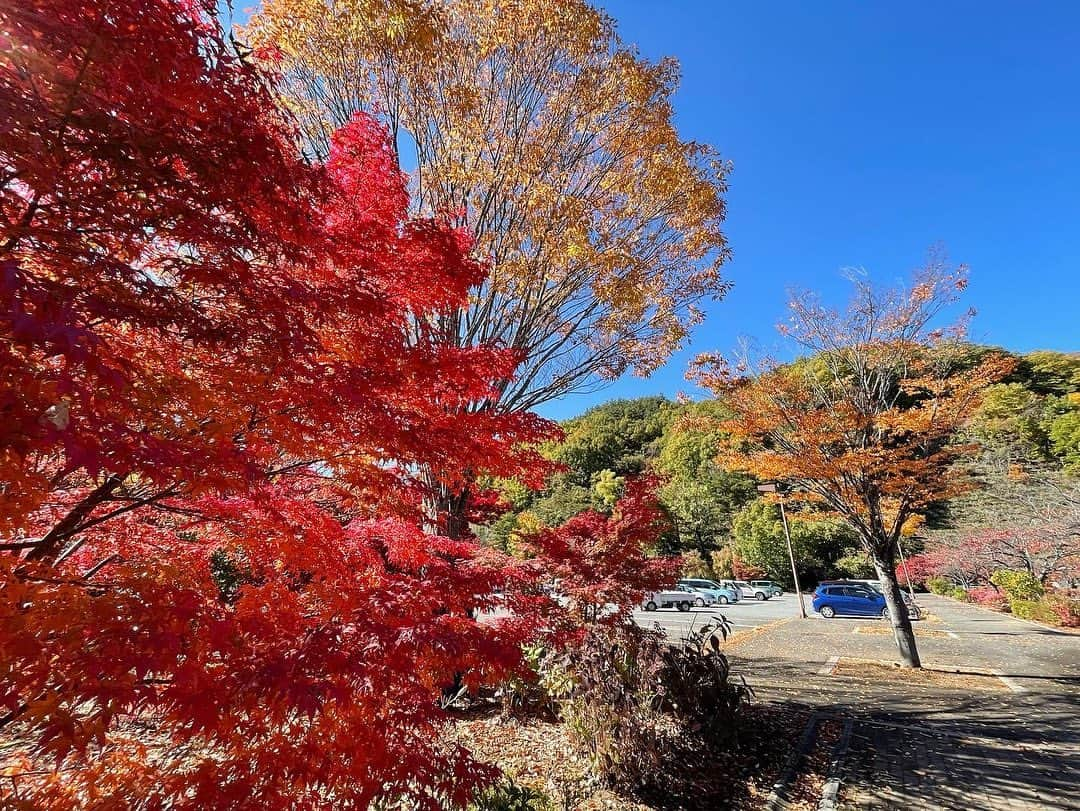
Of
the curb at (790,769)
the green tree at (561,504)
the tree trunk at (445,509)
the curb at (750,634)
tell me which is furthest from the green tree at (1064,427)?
the tree trunk at (445,509)

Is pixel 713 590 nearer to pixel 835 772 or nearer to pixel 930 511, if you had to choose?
pixel 930 511

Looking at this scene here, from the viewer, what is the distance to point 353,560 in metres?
4.24

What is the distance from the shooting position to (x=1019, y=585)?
17562 millimetres

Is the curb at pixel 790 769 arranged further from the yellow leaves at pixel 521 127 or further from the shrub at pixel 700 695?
the yellow leaves at pixel 521 127

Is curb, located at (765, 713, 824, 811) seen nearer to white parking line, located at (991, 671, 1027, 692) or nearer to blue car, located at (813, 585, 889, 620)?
white parking line, located at (991, 671, 1027, 692)

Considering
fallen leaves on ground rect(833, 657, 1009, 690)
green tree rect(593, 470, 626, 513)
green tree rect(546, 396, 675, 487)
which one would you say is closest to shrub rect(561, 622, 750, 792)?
fallen leaves on ground rect(833, 657, 1009, 690)

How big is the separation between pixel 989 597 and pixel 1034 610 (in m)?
6.33

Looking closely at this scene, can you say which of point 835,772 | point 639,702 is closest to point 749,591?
point 835,772

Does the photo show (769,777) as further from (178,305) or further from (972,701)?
(178,305)

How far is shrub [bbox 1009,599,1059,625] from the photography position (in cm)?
1478

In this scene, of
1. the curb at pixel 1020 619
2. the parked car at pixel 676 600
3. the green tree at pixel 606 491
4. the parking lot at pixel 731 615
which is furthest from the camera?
the green tree at pixel 606 491

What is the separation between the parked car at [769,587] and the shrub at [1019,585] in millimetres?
10884

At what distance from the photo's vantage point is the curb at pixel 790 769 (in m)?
4.32

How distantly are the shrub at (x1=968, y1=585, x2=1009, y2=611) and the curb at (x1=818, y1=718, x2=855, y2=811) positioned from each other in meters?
19.5
